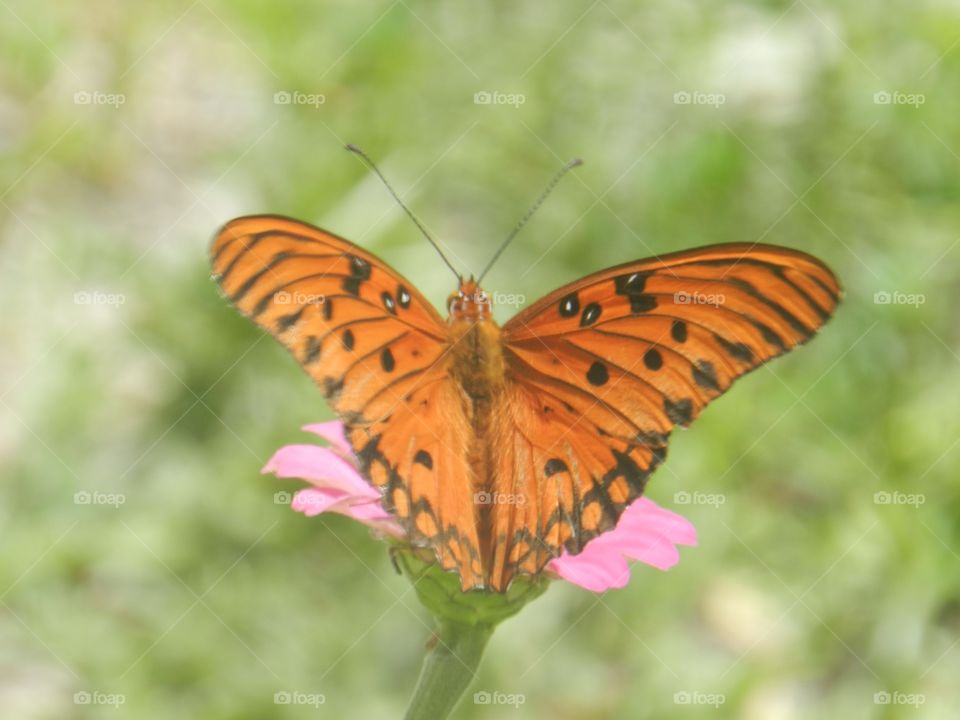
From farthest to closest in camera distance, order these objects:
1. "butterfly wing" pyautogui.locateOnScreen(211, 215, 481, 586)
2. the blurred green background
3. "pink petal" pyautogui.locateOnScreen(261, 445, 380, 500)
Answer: the blurred green background < "pink petal" pyautogui.locateOnScreen(261, 445, 380, 500) < "butterfly wing" pyautogui.locateOnScreen(211, 215, 481, 586)

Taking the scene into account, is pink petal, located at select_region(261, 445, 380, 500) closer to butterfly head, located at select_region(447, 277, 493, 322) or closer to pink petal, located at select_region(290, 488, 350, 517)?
pink petal, located at select_region(290, 488, 350, 517)

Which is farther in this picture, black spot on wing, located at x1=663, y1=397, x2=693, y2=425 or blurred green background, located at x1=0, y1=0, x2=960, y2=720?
blurred green background, located at x1=0, y1=0, x2=960, y2=720

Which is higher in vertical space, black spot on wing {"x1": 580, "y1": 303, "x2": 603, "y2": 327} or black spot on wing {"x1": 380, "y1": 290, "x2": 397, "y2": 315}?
black spot on wing {"x1": 380, "y1": 290, "x2": 397, "y2": 315}

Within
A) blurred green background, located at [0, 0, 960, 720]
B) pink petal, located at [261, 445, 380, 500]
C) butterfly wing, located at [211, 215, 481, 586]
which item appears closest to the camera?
butterfly wing, located at [211, 215, 481, 586]

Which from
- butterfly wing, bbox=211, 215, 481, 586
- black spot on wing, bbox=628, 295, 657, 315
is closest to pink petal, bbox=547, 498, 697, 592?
butterfly wing, bbox=211, 215, 481, 586

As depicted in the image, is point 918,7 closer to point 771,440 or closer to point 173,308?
point 771,440

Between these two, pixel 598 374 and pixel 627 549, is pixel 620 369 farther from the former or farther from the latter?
pixel 627 549

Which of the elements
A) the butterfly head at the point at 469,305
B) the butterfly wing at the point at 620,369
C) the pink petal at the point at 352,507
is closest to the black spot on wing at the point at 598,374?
the butterfly wing at the point at 620,369

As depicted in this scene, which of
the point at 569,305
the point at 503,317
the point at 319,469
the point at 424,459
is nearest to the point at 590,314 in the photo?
the point at 569,305
